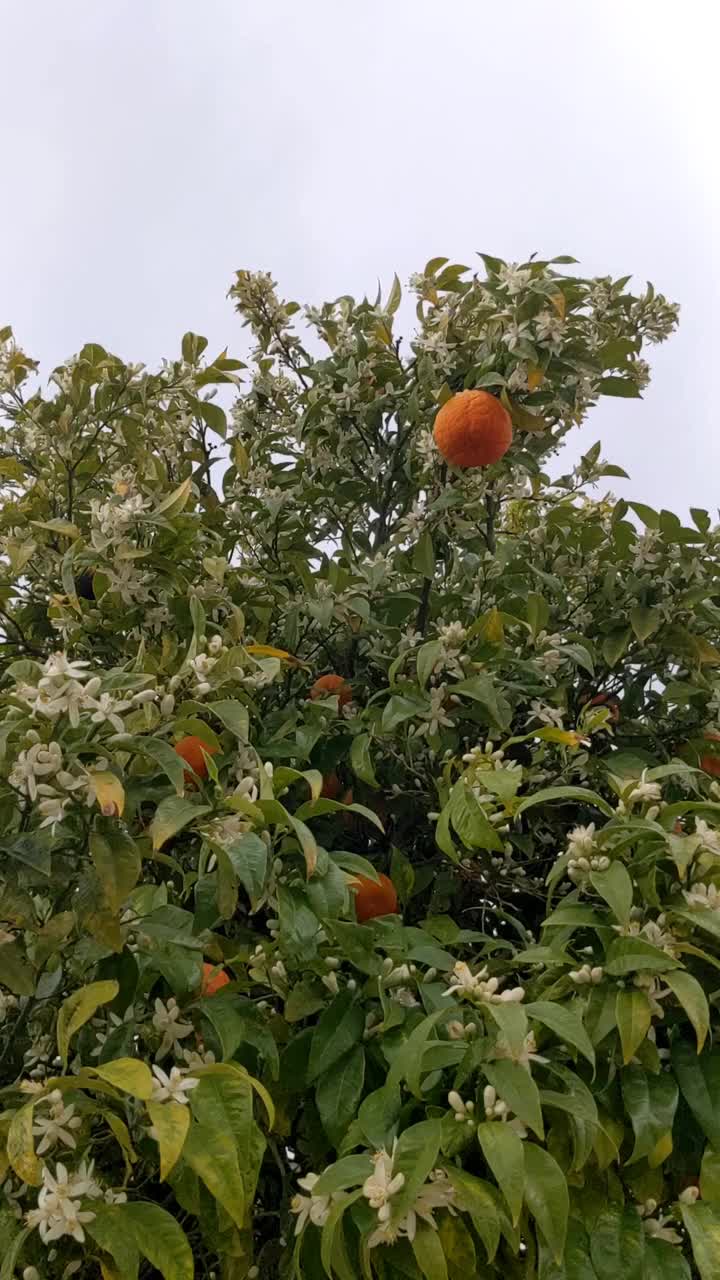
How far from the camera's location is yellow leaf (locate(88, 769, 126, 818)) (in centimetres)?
102

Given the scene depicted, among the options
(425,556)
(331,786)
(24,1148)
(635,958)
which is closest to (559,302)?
(425,556)

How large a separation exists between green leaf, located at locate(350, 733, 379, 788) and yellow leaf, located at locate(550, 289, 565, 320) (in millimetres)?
778

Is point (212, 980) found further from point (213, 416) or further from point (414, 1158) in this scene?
point (213, 416)

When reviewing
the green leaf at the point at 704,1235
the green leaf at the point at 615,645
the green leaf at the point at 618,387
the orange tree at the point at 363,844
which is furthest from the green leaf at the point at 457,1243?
the green leaf at the point at 618,387

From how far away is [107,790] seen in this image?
1.03 m

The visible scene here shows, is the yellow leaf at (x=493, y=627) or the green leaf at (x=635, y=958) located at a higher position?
the yellow leaf at (x=493, y=627)

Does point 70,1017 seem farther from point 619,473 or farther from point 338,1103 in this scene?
point 619,473

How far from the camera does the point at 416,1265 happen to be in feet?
3.48

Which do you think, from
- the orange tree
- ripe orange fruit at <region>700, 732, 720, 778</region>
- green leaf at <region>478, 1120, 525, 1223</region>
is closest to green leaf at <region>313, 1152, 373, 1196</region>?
the orange tree

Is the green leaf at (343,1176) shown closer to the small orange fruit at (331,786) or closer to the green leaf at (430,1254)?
the green leaf at (430,1254)

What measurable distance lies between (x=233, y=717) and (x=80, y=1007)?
13.0 inches

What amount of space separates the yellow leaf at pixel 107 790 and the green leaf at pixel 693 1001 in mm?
572

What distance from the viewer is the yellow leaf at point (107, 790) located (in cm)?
102

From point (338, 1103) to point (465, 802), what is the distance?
0.39 metres
